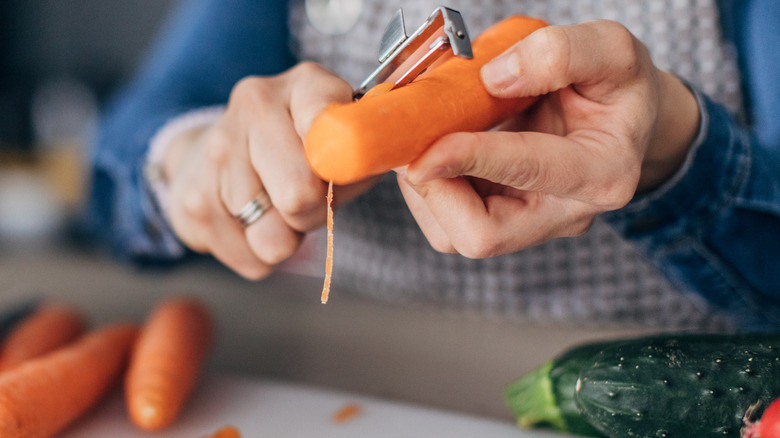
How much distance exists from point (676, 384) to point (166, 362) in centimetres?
64

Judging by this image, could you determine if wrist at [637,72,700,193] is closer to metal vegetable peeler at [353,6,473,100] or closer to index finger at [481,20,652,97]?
index finger at [481,20,652,97]

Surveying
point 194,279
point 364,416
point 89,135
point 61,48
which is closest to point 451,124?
point 364,416

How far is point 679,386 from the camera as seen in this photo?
Answer: 0.56 metres

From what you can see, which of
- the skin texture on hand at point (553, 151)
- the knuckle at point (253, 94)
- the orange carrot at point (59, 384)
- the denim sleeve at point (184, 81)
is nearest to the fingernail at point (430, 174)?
the skin texture on hand at point (553, 151)

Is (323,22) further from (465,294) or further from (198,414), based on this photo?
(198,414)

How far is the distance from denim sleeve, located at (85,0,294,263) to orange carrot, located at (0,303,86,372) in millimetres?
169

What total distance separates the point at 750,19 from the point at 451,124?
2.27 ft

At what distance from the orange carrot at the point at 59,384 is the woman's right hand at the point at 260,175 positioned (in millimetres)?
236

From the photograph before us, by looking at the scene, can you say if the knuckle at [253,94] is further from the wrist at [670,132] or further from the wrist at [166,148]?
the wrist at [670,132]

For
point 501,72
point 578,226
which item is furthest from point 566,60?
point 578,226

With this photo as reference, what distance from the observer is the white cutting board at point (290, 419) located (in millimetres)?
714

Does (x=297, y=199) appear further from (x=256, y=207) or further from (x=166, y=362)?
(x=166, y=362)

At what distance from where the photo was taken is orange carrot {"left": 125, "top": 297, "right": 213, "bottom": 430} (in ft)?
2.35

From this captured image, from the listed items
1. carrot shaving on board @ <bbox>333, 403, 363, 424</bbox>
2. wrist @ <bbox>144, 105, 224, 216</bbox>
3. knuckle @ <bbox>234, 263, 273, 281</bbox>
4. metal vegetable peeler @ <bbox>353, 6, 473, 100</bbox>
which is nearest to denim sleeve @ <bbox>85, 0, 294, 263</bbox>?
wrist @ <bbox>144, 105, 224, 216</bbox>
